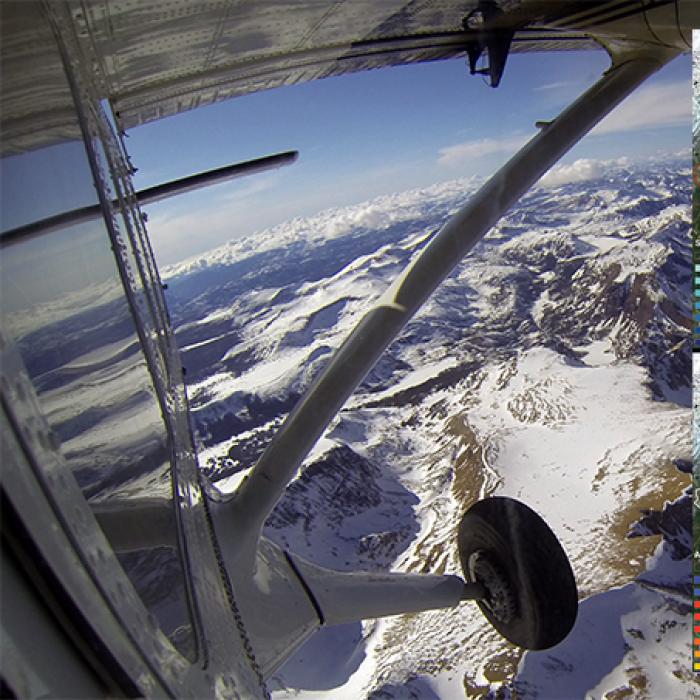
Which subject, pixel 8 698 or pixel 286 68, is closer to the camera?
pixel 8 698

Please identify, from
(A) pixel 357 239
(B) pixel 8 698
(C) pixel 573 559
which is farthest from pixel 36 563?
(A) pixel 357 239

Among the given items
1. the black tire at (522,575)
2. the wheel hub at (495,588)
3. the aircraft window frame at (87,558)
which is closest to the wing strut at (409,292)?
the aircraft window frame at (87,558)

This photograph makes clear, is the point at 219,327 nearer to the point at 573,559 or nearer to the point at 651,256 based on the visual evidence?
the point at 573,559

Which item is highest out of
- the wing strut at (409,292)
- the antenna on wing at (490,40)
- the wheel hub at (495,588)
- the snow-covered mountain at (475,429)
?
the antenna on wing at (490,40)

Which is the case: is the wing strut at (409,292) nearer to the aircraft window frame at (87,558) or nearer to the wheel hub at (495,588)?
the aircraft window frame at (87,558)

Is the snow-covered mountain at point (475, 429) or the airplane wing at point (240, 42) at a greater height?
the airplane wing at point (240, 42)

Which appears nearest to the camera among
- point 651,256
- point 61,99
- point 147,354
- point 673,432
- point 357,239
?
point 61,99

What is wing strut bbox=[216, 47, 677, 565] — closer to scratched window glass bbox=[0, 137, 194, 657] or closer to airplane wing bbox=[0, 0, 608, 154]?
airplane wing bbox=[0, 0, 608, 154]

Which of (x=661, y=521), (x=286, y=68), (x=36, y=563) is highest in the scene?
(x=286, y=68)
